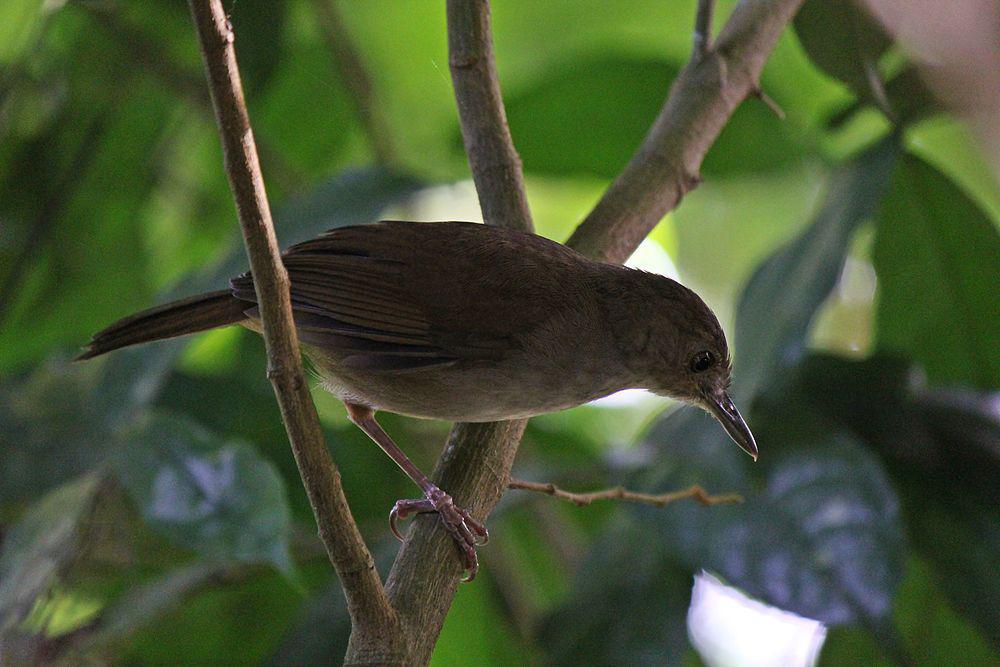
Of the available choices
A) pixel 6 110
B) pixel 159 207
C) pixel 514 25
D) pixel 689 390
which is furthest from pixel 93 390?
pixel 514 25

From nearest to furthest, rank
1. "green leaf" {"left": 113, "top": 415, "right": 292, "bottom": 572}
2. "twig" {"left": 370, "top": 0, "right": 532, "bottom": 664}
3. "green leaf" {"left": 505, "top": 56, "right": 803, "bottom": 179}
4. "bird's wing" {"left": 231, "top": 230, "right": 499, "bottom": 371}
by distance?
"twig" {"left": 370, "top": 0, "right": 532, "bottom": 664} → "green leaf" {"left": 113, "top": 415, "right": 292, "bottom": 572} → "bird's wing" {"left": 231, "top": 230, "right": 499, "bottom": 371} → "green leaf" {"left": 505, "top": 56, "right": 803, "bottom": 179}

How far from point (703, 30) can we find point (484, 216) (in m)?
0.73

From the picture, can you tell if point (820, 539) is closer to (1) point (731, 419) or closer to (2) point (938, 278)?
(1) point (731, 419)

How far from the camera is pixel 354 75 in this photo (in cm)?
426

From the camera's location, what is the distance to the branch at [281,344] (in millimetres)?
1526

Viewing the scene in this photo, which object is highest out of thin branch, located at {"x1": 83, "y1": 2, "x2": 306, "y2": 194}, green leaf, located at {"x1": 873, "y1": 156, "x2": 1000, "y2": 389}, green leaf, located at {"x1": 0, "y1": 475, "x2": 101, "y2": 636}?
green leaf, located at {"x1": 873, "y1": 156, "x2": 1000, "y2": 389}

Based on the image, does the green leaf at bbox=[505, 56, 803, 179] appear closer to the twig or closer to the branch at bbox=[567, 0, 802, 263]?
the branch at bbox=[567, 0, 802, 263]

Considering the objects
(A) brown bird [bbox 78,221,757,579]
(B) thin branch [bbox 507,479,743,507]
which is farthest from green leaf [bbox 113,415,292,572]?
(B) thin branch [bbox 507,479,743,507]

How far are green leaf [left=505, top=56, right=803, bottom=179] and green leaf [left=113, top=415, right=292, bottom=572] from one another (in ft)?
5.63

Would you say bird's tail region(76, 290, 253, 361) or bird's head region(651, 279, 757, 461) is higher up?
bird's head region(651, 279, 757, 461)

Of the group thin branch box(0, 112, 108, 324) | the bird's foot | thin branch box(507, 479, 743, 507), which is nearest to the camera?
the bird's foot

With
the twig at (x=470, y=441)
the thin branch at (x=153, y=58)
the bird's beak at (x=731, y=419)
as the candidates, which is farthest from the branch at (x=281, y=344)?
the thin branch at (x=153, y=58)

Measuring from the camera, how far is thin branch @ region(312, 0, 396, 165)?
423 cm

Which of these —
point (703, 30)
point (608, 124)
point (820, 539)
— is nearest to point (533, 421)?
point (608, 124)
